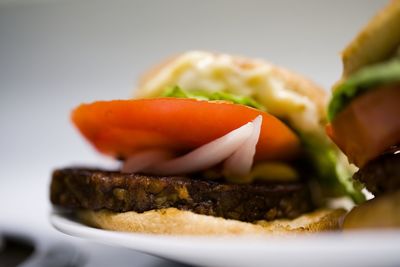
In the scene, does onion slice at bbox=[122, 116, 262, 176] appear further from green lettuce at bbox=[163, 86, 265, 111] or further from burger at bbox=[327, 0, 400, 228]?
burger at bbox=[327, 0, 400, 228]

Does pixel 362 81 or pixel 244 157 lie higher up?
Result: pixel 362 81

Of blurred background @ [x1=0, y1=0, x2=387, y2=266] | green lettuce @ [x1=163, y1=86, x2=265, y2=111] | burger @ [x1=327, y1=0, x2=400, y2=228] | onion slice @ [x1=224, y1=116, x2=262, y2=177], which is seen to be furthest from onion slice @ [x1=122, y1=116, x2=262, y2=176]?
blurred background @ [x1=0, y1=0, x2=387, y2=266]

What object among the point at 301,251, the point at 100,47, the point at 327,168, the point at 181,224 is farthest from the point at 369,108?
the point at 100,47

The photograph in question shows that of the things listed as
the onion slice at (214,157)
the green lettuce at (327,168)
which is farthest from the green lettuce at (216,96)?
the green lettuce at (327,168)

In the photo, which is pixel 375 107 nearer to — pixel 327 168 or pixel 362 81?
pixel 362 81

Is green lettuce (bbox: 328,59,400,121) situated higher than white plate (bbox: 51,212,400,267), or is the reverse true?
green lettuce (bbox: 328,59,400,121)

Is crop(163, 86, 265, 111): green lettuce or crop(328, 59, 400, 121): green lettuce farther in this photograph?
crop(163, 86, 265, 111): green lettuce
